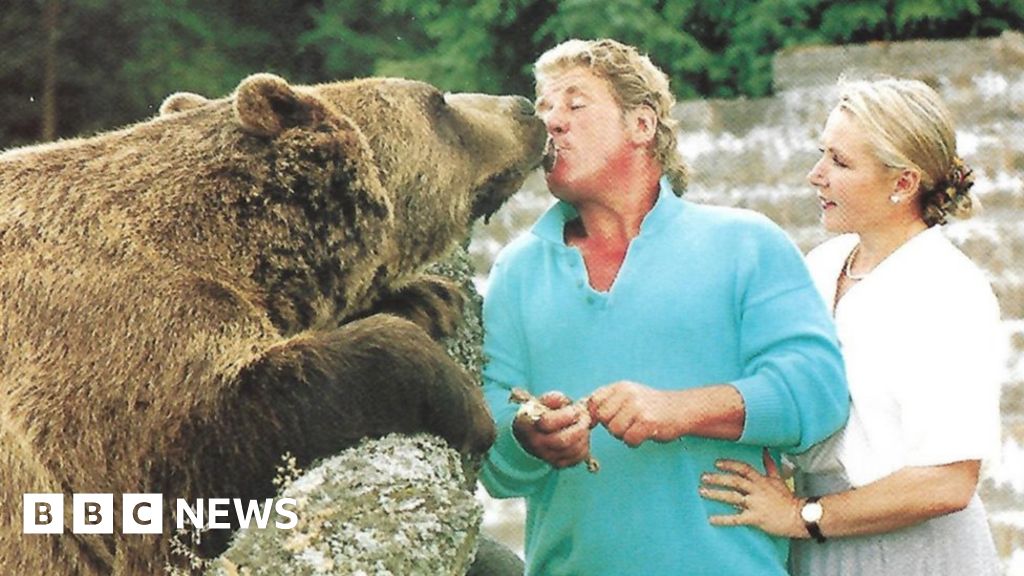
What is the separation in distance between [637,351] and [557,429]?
0.26 metres

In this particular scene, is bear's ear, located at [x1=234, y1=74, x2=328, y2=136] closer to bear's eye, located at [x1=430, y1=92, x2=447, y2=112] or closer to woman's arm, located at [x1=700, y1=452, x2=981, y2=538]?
bear's eye, located at [x1=430, y1=92, x2=447, y2=112]

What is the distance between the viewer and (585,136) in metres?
3.16

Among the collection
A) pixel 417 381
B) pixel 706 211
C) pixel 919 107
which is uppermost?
pixel 919 107

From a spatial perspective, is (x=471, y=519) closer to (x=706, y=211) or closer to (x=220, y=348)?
(x=220, y=348)

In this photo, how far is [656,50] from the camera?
26.6 ft

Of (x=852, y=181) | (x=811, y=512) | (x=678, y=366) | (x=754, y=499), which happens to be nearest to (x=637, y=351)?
(x=678, y=366)

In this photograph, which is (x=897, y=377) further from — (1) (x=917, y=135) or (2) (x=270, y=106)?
(2) (x=270, y=106)

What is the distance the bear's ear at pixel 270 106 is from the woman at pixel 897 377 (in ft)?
3.46

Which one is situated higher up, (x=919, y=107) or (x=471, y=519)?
(x=919, y=107)

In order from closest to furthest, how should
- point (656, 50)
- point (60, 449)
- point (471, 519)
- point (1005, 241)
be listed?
point (471, 519) < point (60, 449) < point (1005, 241) < point (656, 50)

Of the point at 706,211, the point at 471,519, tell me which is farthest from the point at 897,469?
the point at 471,519

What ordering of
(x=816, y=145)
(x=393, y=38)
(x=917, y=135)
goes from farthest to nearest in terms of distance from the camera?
(x=393, y=38), (x=816, y=145), (x=917, y=135)

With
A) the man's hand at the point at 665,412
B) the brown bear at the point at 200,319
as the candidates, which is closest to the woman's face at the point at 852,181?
the man's hand at the point at 665,412

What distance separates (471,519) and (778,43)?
593cm
